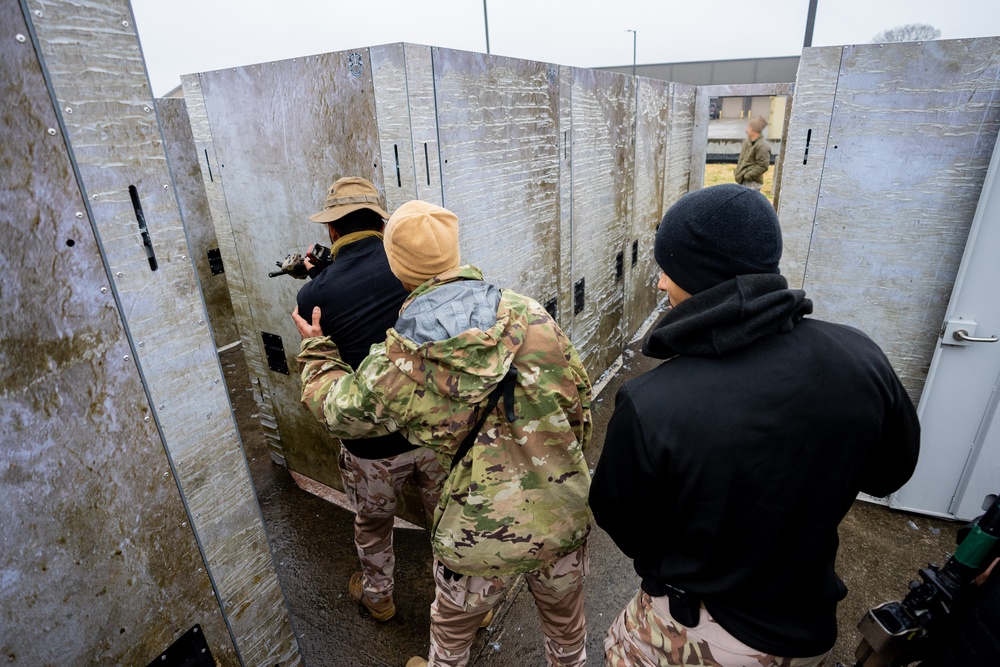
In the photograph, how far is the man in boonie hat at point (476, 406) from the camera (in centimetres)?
143

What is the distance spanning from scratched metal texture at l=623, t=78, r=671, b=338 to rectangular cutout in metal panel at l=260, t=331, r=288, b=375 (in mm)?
3024

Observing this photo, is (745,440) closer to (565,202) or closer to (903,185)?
(903,185)

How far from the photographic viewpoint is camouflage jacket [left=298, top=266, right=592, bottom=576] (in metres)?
1.42

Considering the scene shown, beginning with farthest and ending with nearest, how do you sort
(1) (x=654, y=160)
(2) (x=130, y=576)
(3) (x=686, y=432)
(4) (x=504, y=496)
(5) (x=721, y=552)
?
(1) (x=654, y=160) < (4) (x=504, y=496) < (2) (x=130, y=576) < (5) (x=721, y=552) < (3) (x=686, y=432)

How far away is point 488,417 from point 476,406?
0.18 ft

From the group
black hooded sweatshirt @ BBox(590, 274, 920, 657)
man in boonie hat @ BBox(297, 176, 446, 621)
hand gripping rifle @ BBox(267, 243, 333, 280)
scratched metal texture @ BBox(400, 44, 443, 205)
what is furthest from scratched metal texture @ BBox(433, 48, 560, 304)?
black hooded sweatshirt @ BBox(590, 274, 920, 657)

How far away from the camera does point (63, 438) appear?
4.21 feet

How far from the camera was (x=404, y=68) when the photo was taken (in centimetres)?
212

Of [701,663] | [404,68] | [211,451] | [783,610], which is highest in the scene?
[404,68]

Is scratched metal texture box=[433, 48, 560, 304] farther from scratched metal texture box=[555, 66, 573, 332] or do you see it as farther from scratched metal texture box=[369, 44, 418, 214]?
scratched metal texture box=[369, 44, 418, 214]

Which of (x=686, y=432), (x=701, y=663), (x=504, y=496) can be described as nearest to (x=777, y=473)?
(x=686, y=432)

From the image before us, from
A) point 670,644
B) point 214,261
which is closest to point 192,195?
point 214,261

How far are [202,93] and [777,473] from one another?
3.14 metres

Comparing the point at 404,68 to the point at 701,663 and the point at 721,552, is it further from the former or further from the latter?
the point at 701,663
